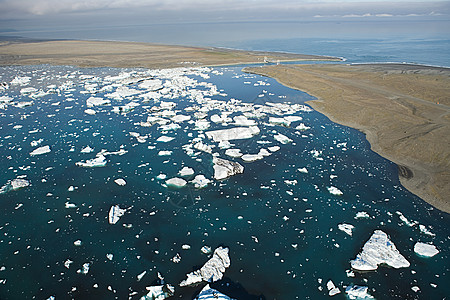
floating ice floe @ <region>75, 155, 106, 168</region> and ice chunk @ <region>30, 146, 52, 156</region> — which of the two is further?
ice chunk @ <region>30, 146, 52, 156</region>

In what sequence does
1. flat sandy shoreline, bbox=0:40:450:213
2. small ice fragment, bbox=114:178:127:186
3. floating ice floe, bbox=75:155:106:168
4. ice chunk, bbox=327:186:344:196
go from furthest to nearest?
floating ice floe, bbox=75:155:106:168
flat sandy shoreline, bbox=0:40:450:213
small ice fragment, bbox=114:178:127:186
ice chunk, bbox=327:186:344:196

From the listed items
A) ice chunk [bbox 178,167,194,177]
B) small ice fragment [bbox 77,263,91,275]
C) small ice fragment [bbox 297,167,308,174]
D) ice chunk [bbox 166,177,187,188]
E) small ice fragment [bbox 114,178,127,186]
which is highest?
small ice fragment [bbox 297,167,308,174]

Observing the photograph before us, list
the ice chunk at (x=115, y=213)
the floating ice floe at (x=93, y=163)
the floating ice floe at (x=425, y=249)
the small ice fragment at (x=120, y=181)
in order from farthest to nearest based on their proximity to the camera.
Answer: the floating ice floe at (x=93, y=163)
the small ice fragment at (x=120, y=181)
the ice chunk at (x=115, y=213)
the floating ice floe at (x=425, y=249)

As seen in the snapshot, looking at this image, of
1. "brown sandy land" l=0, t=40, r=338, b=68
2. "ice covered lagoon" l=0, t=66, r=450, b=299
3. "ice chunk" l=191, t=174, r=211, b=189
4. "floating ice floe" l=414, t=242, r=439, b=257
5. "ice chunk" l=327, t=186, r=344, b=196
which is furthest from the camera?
"brown sandy land" l=0, t=40, r=338, b=68

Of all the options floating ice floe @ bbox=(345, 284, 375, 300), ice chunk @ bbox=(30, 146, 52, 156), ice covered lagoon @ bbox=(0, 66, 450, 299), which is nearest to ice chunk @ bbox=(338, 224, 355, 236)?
ice covered lagoon @ bbox=(0, 66, 450, 299)

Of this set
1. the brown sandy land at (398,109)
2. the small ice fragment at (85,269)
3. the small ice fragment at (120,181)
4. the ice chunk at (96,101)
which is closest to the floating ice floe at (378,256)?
the brown sandy land at (398,109)

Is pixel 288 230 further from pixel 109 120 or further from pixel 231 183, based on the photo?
pixel 109 120

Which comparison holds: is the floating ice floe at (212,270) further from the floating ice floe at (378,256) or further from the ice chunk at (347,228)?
the ice chunk at (347,228)

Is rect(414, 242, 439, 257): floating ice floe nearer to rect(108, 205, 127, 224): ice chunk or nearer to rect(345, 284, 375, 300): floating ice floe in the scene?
rect(345, 284, 375, 300): floating ice floe
